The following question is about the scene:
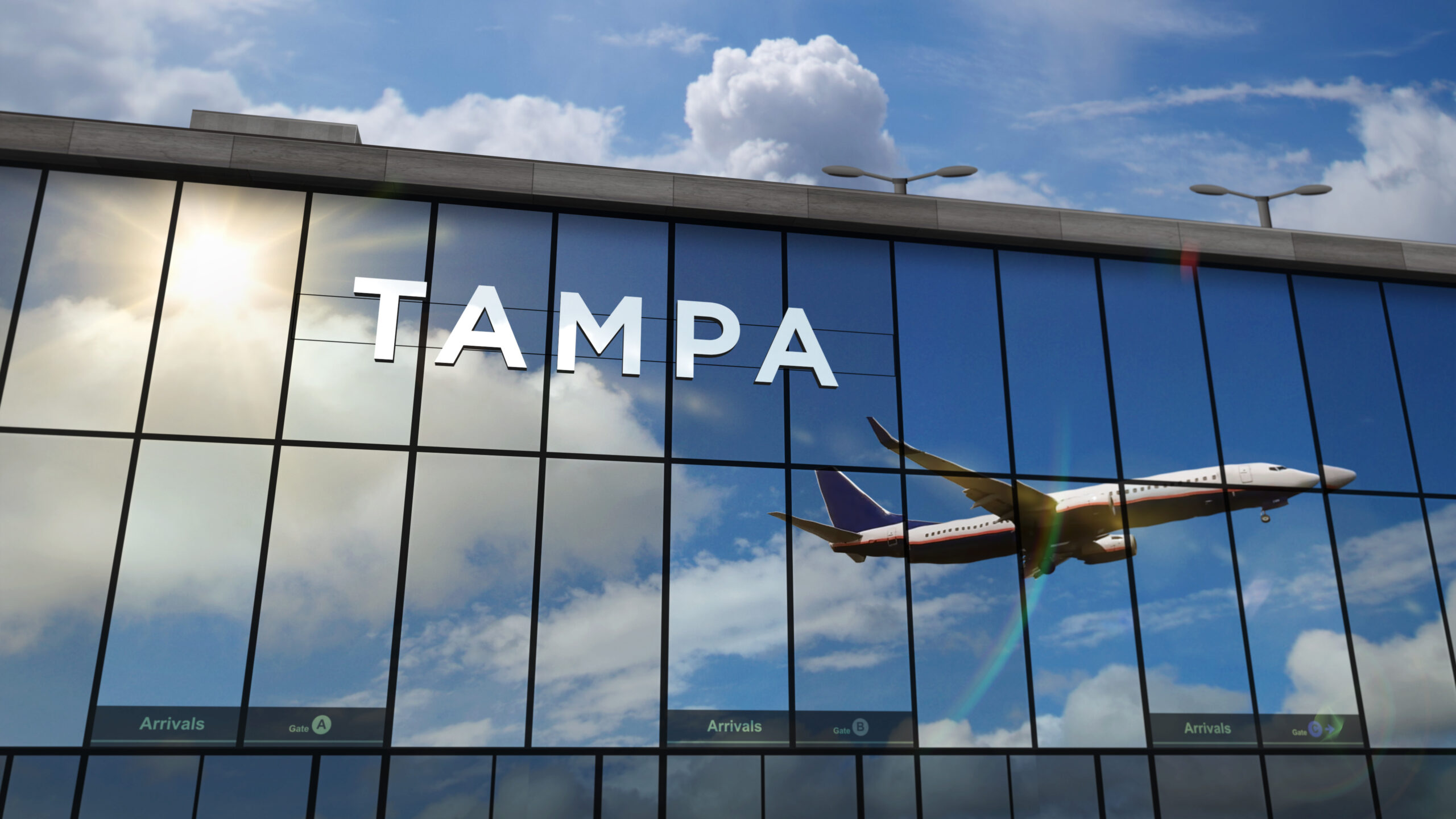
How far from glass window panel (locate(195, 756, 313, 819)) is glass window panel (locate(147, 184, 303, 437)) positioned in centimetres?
469

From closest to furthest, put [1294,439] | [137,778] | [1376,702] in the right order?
[137,778]
[1376,702]
[1294,439]

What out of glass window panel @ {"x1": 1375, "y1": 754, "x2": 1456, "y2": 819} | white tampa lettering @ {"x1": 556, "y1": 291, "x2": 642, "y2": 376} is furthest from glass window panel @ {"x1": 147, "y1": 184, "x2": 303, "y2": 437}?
glass window panel @ {"x1": 1375, "y1": 754, "x2": 1456, "y2": 819}

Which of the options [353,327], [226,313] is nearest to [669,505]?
[353,327]

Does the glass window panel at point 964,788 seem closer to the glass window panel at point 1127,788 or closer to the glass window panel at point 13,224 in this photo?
the glass window panel at point 1127,788

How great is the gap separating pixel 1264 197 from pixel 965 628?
35.7 ft

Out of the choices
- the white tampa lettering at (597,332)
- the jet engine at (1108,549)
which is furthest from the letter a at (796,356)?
the jet engine at (1108,549)

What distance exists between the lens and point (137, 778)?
13.7 m

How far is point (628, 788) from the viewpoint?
1472 centimetres

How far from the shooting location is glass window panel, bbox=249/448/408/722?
14352 mm

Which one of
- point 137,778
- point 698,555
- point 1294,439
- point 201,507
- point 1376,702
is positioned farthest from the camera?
point 1294,439

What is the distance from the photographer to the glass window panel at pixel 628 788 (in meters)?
14.6

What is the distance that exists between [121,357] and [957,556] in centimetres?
1333

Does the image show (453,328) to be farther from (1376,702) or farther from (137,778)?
(1376,702)

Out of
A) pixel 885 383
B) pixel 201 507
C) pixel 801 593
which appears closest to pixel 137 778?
pixel 201 507
